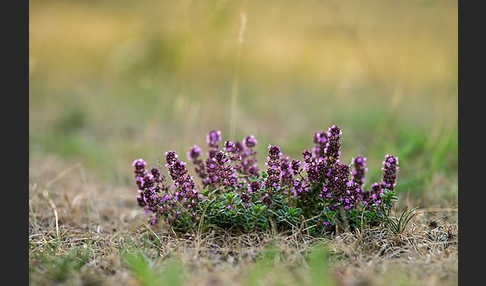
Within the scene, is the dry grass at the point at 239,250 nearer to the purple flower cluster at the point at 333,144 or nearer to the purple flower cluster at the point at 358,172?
the purple flower cluster at the point at 358,172

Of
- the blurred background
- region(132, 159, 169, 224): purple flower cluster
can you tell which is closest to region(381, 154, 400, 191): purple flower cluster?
the blurred background

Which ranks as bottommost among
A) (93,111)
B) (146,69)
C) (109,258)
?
(109,258)

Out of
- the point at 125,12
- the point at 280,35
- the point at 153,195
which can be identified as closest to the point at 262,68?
the point at 280,35

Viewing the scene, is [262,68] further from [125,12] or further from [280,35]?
[125,12]

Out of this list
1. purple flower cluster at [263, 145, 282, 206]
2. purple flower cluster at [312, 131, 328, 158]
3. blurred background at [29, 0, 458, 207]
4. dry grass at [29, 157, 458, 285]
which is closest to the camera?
dry grass at [29, 157, 458, 285]

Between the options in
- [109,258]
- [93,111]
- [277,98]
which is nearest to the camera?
[109,258]

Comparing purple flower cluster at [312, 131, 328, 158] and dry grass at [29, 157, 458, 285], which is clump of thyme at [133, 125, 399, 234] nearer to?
purple flower cluster at [312, 131, 328, 158]
